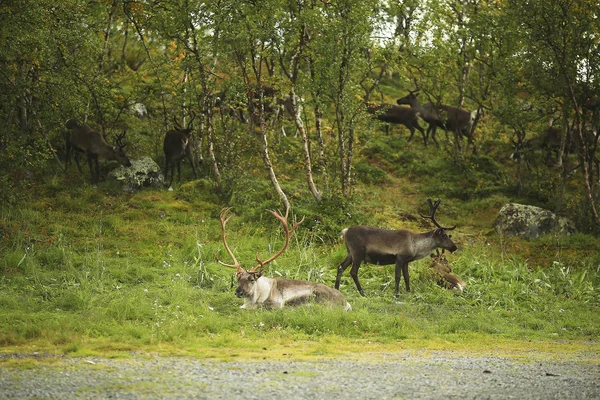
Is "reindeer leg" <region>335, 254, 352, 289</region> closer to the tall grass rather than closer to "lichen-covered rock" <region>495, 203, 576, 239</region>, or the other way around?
the tall grass

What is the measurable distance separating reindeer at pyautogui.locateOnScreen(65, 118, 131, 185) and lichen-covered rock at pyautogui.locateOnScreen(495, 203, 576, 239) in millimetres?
10048

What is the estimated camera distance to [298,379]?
814 cm

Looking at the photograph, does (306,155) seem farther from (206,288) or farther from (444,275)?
(206,288)

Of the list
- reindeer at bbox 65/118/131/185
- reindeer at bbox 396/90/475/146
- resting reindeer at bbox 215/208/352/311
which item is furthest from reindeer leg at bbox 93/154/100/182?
reindeer at bbox 396/90/475/146

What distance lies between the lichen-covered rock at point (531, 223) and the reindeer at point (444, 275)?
4.62 metres

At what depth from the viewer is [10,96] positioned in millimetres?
18234

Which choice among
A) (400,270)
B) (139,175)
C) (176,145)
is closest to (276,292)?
(400,270)

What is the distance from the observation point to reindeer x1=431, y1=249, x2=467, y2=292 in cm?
1520

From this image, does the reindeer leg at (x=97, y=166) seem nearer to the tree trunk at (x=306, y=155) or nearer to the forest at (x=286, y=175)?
the forest at (x=286, y=175)

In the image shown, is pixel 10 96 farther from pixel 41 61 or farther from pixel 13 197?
pixel 13 197

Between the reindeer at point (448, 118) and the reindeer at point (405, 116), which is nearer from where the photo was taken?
the reindeer at point (448, 118)

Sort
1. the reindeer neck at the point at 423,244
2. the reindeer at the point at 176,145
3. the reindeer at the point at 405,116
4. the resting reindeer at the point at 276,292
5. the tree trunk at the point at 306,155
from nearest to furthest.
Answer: the resting reindeer at the point at 276,292
the reindeer neck at the point at 423,244
the tree trunk at the point at 306,155
the reindeer at the point at 176,145
the reindeer at the point at 405,116

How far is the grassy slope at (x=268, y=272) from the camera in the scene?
36.1 ft

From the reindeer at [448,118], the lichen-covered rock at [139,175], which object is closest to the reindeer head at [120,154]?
the lichen-covered rock at [139,175]
